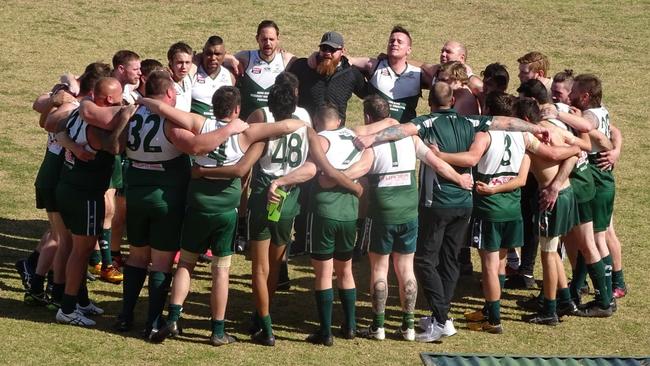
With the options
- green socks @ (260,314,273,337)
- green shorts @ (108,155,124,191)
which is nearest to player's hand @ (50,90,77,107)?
green shorts @ (108,155,124,191)

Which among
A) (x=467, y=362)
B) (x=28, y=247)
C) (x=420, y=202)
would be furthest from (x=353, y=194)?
(x=28, y=247)

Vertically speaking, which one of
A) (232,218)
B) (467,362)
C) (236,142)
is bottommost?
(467,362)

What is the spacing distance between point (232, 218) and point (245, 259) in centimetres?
266

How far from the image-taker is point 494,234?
10.1 meters

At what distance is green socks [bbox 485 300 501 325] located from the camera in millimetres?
10141

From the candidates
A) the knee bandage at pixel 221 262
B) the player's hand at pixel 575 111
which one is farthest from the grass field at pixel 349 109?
the player's hand at pixel 575 111

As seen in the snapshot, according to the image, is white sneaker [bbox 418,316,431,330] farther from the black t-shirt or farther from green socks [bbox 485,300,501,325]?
the black t-shirt

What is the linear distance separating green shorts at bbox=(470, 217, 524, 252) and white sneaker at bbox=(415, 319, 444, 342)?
0.77 meters

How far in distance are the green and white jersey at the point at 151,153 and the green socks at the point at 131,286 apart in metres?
0.71

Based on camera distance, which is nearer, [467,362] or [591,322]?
[467,362]

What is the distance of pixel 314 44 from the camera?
2003 centimetres

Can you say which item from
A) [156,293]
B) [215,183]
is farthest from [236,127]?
[156,293]

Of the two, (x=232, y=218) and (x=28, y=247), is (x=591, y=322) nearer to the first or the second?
(x=232, y=218)

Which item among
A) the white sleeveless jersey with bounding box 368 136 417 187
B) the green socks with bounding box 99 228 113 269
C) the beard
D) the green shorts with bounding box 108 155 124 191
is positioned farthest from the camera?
the beard
